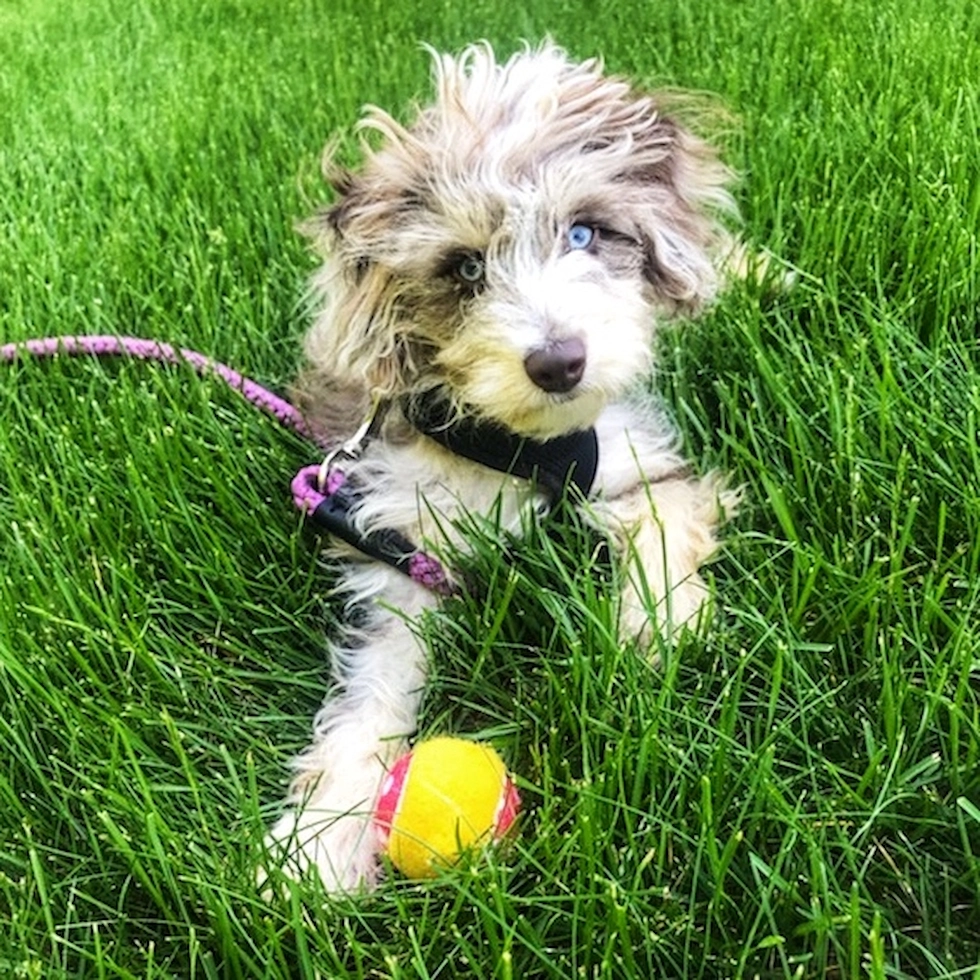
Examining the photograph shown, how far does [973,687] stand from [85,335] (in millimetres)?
2406

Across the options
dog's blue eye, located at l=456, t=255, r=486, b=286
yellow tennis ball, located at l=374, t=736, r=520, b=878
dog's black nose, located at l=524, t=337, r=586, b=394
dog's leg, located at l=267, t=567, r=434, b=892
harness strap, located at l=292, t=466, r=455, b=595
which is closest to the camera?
yellow tennis ball, located at l=374, t=736, r=520, b=878

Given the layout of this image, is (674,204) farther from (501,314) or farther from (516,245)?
(501,314)

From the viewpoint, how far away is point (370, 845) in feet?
6.21

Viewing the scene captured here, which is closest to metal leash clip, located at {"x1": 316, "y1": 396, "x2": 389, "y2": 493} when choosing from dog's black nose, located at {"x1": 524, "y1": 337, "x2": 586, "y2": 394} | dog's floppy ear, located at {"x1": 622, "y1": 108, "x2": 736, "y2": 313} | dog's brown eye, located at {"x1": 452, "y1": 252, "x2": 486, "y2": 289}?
dog's brown eye, located at {"x1": 452, "y1": 252, "x2": 486, "y2": 289}

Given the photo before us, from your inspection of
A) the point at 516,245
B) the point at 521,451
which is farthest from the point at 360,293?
the point at 521,451

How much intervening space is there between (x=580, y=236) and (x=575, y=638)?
792 mm

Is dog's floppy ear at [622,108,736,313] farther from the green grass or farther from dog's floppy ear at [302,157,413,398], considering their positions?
dog's floppy ear at [302,157,413,398]

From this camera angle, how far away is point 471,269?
2.27m

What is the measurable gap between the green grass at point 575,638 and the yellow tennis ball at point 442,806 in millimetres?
54

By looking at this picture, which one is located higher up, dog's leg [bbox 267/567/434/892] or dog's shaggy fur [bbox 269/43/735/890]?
dog's shaggy fur [bbox 269/43/735/890]


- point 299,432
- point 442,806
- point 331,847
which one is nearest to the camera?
point 442,806

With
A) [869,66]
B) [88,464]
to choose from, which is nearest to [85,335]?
[88,464]

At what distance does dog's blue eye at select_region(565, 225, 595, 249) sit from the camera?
228cm

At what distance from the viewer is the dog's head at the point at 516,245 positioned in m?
2.14
